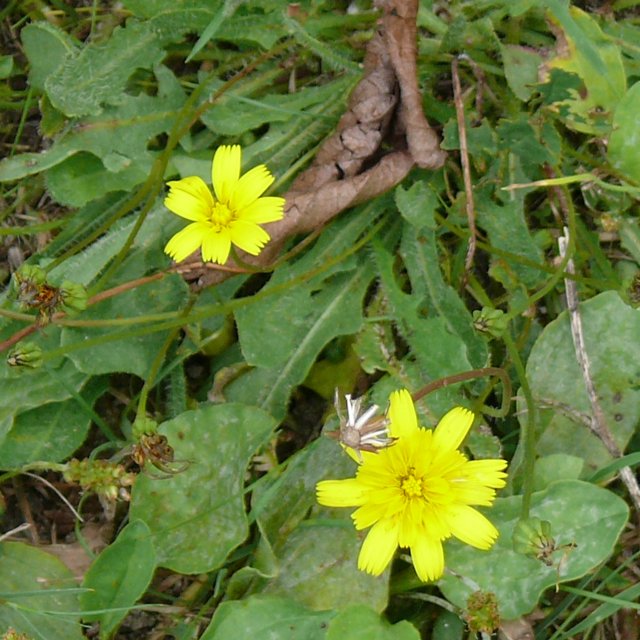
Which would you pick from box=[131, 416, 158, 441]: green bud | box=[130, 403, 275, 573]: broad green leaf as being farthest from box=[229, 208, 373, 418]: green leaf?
box=[131, 416, 158, 441]: green bud

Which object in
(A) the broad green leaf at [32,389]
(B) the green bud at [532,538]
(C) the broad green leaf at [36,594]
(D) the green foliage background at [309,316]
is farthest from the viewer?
(A) the broad green leaf at [32,389]

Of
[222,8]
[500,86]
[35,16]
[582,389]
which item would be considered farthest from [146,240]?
[582,389]

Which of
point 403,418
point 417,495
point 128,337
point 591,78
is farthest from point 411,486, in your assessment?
point 591,78

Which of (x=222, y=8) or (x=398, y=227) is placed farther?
(x=398, y=227)

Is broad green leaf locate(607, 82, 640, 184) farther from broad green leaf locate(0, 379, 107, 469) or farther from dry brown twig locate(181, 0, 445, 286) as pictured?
broad green leaf locate(0, 379, 107, 469)

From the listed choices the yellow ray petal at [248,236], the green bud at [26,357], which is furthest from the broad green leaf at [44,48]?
the green bud at [26,357]

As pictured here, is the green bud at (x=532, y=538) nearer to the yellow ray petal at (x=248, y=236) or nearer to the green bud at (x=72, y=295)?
the yellow ray petal at (x=248, y=236)

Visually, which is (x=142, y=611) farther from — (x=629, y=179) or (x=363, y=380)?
(x=629, y=179)
